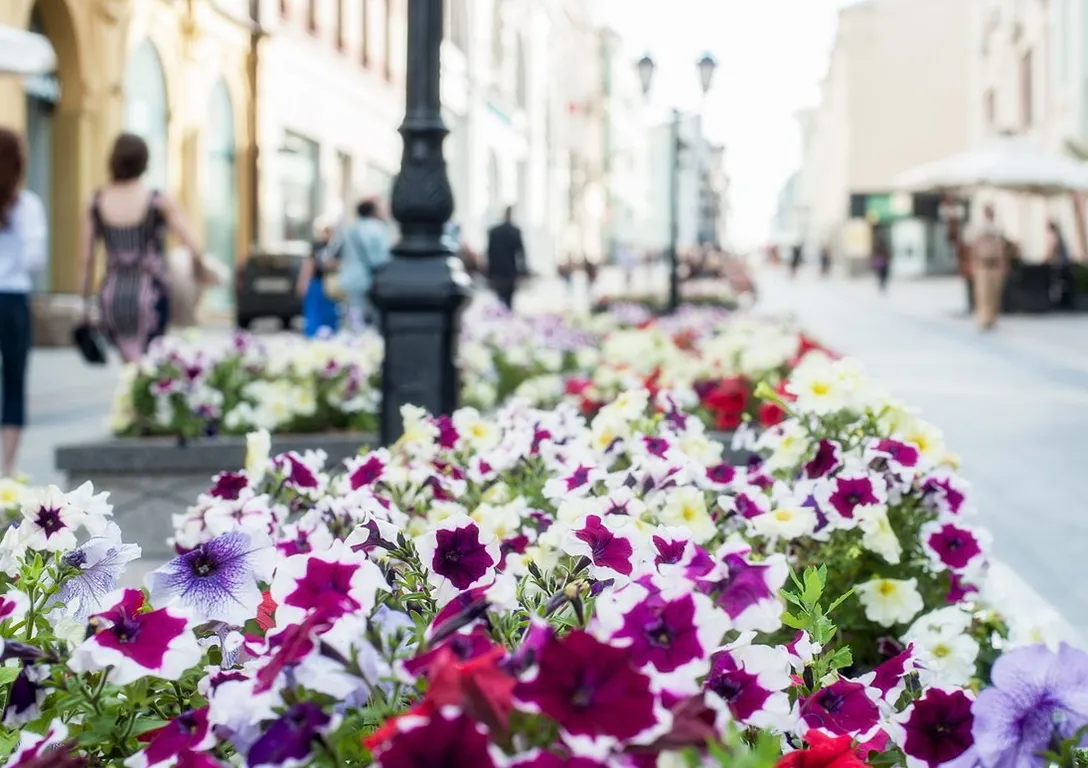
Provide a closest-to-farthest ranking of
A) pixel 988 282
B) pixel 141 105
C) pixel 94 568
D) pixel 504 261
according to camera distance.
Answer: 1. pixel 94 568
2. pixel 504 261
3. pixel 988 282
4. pixel 141 105

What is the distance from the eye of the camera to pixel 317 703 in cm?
148

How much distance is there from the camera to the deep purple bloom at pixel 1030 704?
162 centimetres

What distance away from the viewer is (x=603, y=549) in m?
2.11

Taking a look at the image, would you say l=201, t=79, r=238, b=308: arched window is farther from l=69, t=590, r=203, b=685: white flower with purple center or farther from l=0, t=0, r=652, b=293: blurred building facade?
l=69, t=590, r=203, b=685: white flower with purple center

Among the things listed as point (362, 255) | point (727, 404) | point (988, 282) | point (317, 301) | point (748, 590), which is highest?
point (362, 255)

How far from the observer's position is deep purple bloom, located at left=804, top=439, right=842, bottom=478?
127 inches

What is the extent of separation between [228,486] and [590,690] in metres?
1.82

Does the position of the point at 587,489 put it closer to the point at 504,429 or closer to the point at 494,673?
the point at 504,429

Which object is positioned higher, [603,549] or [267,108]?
[267,108]

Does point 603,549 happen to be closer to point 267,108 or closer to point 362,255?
point 362,255

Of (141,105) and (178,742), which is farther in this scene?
(141,105)

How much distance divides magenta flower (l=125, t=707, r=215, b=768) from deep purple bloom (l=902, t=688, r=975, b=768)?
0.80 meters

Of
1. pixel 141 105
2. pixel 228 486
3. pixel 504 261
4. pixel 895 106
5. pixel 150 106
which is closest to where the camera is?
pixel 228 486

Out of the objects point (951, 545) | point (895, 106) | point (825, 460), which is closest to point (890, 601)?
point (951, 545)
